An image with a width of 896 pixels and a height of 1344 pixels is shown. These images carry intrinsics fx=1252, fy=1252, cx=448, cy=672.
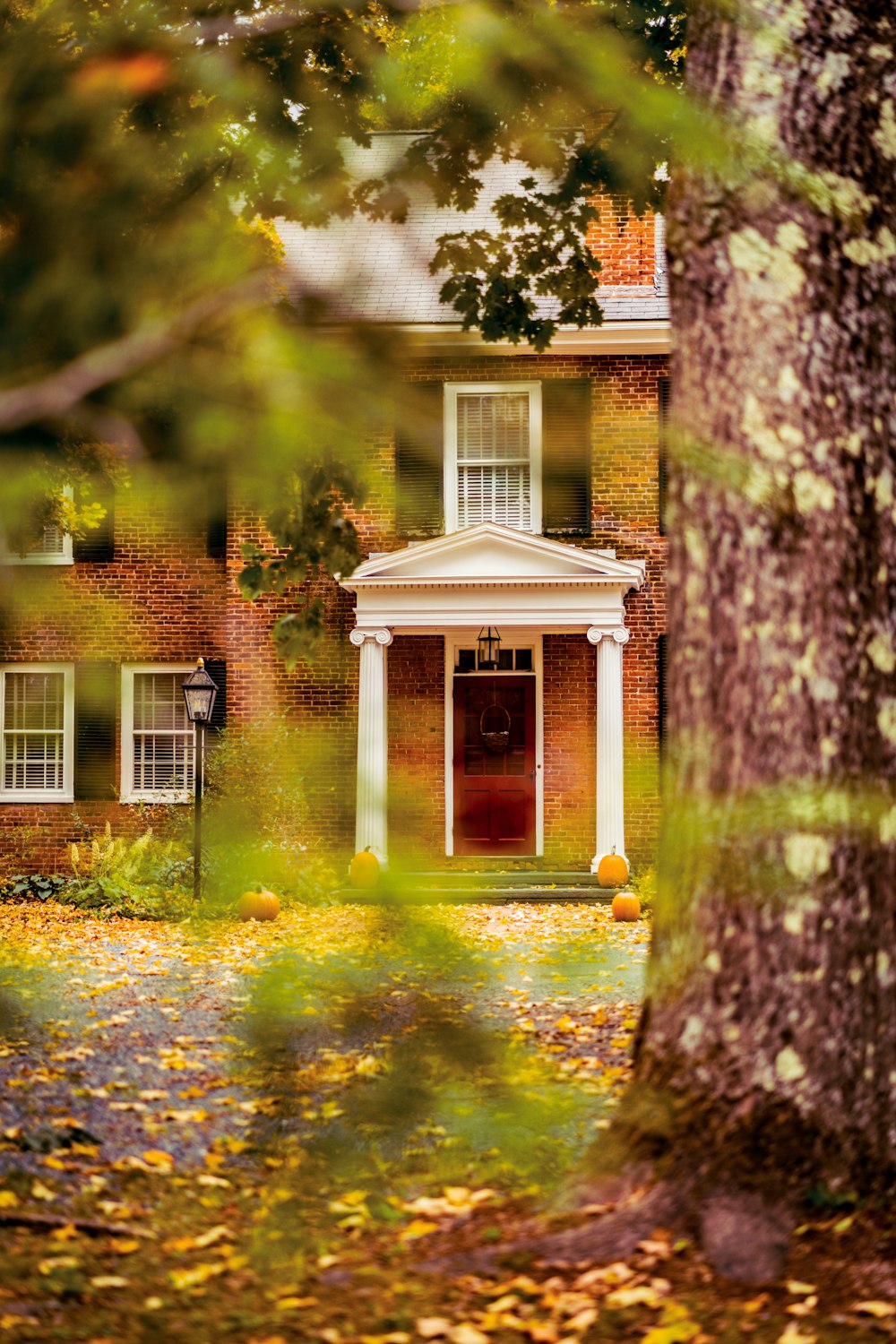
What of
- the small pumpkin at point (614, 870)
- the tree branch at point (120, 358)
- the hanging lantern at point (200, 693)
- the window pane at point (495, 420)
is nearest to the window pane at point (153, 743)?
the tree branch at point (120, 358)

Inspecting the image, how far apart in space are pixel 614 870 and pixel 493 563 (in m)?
3.85

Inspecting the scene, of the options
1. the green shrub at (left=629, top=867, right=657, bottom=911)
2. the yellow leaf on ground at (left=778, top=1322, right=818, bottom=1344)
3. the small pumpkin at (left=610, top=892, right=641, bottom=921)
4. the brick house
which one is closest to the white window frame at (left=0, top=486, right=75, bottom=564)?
the brick house

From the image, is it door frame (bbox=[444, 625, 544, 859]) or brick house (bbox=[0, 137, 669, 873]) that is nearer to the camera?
brick house (bbox=[0, 137, 669, 873])

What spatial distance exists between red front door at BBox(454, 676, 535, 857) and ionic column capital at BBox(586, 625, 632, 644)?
5.20 ft

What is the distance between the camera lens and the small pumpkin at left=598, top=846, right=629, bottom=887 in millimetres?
13547

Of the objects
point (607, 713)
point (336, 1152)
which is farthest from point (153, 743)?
point (607, 713)

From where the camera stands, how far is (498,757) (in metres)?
16.0

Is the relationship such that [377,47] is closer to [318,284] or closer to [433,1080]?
[318,284]

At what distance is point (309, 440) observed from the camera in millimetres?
1646

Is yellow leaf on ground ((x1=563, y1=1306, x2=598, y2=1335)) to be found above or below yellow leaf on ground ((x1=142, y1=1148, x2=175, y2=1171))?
above

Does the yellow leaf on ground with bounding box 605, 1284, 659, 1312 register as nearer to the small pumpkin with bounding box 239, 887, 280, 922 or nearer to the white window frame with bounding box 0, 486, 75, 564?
the small pumpkin with bounding box 239, 887, 280, 922

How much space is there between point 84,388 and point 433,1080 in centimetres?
122

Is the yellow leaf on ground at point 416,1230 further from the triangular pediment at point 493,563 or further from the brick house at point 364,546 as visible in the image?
the triangular pediment at point 493,563

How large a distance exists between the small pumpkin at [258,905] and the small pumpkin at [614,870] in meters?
11.9
